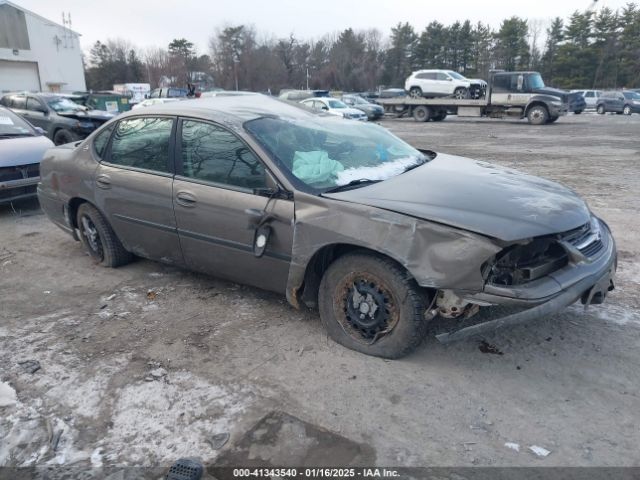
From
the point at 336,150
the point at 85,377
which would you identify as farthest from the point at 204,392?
the point at 336,150

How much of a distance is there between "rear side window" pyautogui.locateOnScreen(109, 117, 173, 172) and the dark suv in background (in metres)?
8.99

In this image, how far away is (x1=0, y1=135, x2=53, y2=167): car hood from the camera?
22.6ft

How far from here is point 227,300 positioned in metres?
4.16

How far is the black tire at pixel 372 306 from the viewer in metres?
3.00

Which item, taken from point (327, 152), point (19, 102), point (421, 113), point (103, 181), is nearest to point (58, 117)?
point (19, 102)

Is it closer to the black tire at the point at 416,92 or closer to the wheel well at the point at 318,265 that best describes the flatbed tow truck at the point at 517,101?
the black tire at the point at 416,92

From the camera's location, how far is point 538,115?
23172 millimetres

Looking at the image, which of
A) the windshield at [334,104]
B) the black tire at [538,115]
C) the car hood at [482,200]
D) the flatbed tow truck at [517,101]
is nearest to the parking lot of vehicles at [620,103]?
the flatbed tow truck at [517,101]

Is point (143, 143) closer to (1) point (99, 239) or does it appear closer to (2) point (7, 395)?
(1) point (99, 239)

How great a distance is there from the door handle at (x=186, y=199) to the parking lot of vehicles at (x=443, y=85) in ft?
85.0

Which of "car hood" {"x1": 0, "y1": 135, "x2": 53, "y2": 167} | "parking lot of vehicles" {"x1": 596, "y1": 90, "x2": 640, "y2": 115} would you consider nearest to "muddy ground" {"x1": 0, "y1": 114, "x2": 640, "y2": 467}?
"car hood" {"x1": 0, "y1": 135, "x2": 53, "y2": 167}

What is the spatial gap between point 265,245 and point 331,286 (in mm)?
559

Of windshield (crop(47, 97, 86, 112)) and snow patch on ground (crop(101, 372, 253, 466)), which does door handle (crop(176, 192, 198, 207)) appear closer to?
snow patch on ground (crop(101, 372, 253, 466))

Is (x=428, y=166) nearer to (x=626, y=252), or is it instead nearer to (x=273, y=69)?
(x=626, y=252)
